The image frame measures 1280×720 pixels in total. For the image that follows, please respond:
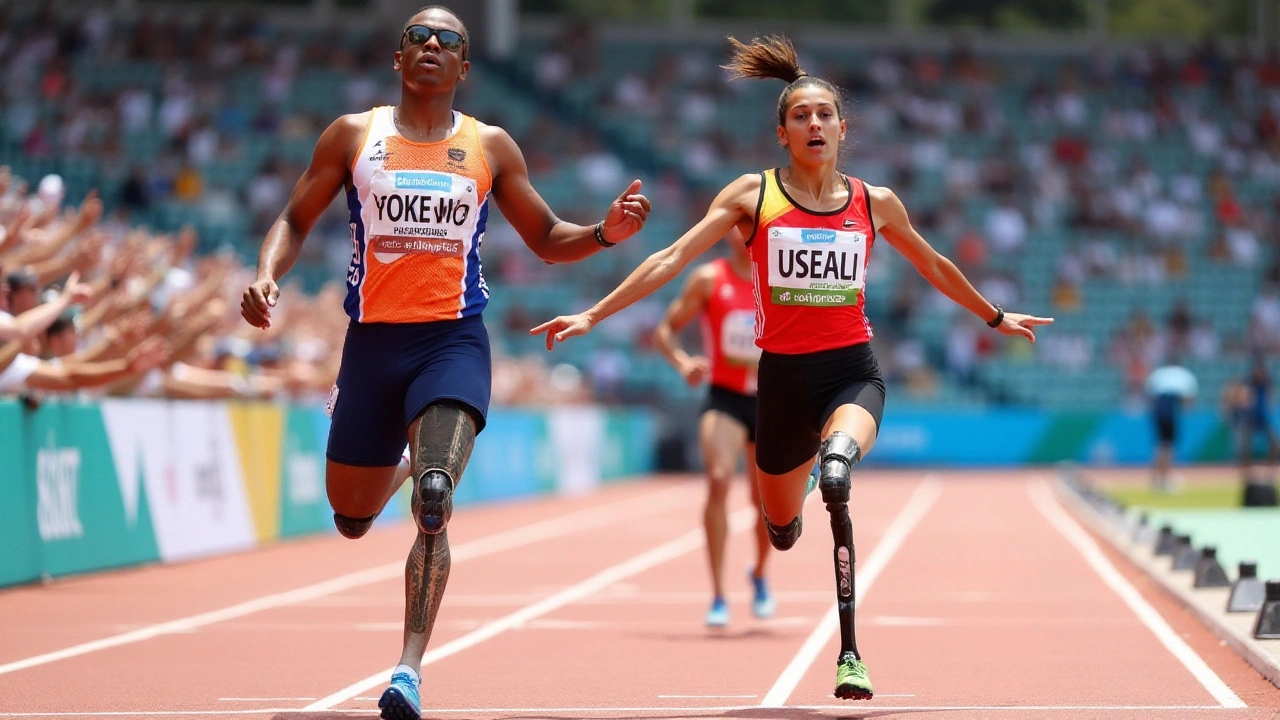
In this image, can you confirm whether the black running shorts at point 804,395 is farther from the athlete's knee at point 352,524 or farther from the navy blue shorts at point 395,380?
the athlete's knee at point 352,524

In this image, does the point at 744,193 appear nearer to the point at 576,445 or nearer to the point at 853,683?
the point at 853,683

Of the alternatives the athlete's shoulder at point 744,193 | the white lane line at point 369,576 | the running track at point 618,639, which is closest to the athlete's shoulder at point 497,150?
the athlete's shoulder at point 744,193

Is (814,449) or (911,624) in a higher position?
(814,449)

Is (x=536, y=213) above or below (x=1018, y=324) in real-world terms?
above

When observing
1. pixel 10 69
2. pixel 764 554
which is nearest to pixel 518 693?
pixel 764 554

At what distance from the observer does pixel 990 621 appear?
11.3m

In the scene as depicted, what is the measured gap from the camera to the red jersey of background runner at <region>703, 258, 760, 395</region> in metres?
11.6

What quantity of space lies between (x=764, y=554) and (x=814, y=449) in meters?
3.33

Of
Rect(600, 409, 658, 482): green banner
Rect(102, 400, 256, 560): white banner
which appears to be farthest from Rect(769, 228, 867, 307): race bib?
Rect(600, 409, 658, 482): green banner

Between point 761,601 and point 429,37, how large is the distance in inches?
209

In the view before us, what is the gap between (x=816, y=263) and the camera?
790 cm

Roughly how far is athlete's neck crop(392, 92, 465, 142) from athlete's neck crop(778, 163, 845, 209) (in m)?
1.55

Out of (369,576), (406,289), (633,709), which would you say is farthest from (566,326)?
(369,576)

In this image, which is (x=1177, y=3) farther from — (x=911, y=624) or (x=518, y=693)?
(x=518, y=693)
